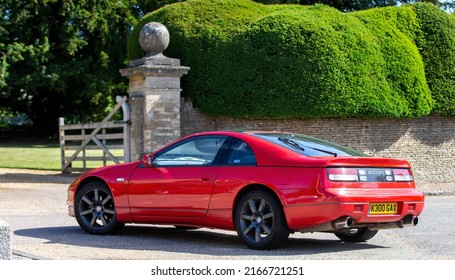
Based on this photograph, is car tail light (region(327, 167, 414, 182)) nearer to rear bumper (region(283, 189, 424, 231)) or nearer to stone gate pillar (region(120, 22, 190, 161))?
rear bumper (region(283, 189, 424, 231))

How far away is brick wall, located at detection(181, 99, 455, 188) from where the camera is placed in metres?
20.2

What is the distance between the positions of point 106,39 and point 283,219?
35033mm

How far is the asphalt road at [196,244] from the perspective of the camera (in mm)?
8914

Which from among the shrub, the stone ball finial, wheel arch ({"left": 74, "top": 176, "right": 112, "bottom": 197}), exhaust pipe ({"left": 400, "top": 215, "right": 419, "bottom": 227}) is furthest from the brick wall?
exhaust pipe ({"left": 400, "top": 215, "right": 419, "bottom": 227})

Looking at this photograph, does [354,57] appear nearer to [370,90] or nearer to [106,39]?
→ [370,90]

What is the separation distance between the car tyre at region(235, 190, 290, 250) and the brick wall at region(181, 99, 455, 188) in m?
10.8

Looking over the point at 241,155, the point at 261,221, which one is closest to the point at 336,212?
the point at 261,221

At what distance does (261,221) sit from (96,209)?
2.67m

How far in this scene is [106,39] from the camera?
4278 centimetres

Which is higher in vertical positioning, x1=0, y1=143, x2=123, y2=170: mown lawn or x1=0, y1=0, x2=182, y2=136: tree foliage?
x1=0, y1=0, x2=182, y2=136: tree foliage

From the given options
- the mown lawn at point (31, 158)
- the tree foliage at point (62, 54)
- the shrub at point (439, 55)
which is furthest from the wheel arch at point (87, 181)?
the tree foliage at point (62, 54)

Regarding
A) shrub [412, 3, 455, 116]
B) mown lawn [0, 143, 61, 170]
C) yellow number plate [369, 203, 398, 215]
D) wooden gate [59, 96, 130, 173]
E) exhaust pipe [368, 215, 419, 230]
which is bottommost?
mown lawn [0, 143, 61, 170]

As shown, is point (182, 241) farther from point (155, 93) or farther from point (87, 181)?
point (155, 93)
